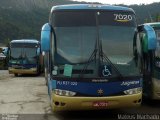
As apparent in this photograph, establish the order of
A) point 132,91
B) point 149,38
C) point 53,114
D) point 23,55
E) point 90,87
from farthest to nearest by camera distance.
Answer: point 23,55
point 53,114
point 149,38
point 132,91
point 90,87

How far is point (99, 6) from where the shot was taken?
33.9ft

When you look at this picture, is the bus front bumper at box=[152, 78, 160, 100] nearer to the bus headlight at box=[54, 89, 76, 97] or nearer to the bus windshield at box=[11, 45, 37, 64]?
the bus headlight at box=[54, 89, 76, 97]

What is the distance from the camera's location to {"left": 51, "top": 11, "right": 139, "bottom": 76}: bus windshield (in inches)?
377

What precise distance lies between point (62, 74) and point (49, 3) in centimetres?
11475

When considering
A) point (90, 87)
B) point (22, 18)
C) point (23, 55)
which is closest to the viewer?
point (90, 87)

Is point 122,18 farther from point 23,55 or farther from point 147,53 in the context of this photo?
point 23,55

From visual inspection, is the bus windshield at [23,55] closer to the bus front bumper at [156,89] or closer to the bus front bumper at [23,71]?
the bus front bumper at [23,71]

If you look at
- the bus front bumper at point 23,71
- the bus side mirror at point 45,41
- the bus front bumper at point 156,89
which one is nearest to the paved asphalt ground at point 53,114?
the bus front bumper at point 156,89

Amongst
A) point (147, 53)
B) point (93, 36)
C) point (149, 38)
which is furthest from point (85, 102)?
point (147, 53)

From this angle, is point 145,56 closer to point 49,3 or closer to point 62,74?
point 62,74

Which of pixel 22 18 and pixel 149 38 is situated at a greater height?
pixel 149 38

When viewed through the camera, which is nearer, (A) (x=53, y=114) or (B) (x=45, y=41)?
(B) (x=45, y=41)

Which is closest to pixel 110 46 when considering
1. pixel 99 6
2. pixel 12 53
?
pixel 99 6

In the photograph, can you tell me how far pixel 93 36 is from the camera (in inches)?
384
